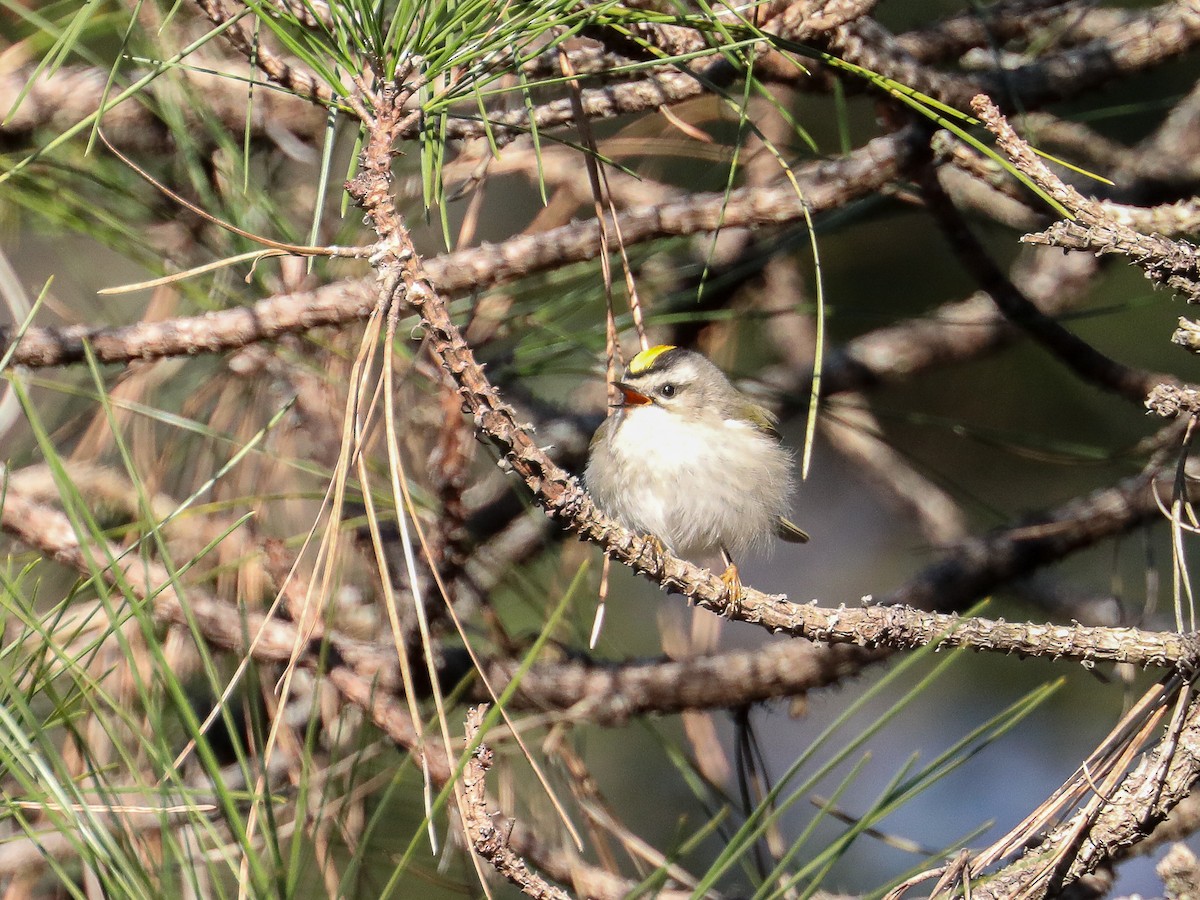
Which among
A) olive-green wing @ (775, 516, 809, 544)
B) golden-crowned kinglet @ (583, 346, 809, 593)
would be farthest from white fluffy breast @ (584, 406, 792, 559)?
olive-green wing @ (775, 516, 809, 544)

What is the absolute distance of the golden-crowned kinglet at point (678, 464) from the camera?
2.57 metres

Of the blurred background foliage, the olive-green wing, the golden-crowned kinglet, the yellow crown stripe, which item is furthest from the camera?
the olive-green wing

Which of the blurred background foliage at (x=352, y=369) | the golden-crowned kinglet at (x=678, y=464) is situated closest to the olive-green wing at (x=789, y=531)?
the golden-crowned kinglet at (x=678, y=464)

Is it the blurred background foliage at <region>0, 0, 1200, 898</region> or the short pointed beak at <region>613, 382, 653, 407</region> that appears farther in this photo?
the short pointed beak at <region>613, 382, 653, 407</region>

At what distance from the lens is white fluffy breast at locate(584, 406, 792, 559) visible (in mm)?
2576

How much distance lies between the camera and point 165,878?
91 cm

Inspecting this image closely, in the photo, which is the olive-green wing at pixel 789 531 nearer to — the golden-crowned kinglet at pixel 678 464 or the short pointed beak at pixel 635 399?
the golden-crowned kinglet at pixel 678 464

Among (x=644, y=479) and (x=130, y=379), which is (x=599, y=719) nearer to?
(x=644, y=479)

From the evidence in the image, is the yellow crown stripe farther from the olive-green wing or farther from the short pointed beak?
the olive-green wing

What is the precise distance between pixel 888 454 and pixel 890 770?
80.6 inches

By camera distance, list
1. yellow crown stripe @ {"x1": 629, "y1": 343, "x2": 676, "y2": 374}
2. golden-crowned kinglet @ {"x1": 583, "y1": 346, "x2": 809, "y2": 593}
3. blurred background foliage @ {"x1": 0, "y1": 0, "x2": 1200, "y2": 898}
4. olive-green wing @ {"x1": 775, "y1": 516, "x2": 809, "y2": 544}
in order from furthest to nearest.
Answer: olive-green wing @ {"x1": 775, "y1": 516, "x2": 809, "y2": 544}
golden-crowned kinglet @ {"x1": 583, "y1": 346, "x2": 809, "y2": 593}
yellow crown stripe @ {"x1": 629, "y1": 343, "x2": 676, "y2": 374}
blurred background foliage @ {"x1": 0, "y1": 0, "x2": 1200, "y2": 898}

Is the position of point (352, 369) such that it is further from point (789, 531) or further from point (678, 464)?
point (789, 531)

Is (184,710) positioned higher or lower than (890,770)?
higher

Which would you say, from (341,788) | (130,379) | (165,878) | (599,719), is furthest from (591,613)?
(165,878)
